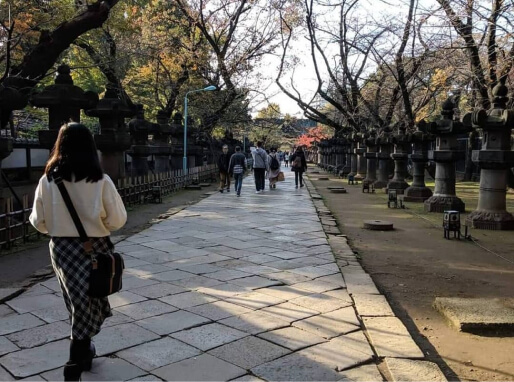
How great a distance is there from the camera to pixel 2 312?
14.1 feet

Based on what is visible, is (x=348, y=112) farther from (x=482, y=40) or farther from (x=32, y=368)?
(x=32, y=368)

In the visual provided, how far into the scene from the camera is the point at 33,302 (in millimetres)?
4582

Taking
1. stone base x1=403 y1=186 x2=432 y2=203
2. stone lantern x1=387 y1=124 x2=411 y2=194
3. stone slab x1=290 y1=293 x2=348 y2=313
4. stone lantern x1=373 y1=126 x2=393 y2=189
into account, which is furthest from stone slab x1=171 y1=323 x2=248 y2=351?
stone lantern x1=373 y1=126 x2=393 y2=189

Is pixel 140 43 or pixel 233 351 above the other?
pixel 140 43

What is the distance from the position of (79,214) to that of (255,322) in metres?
1.81

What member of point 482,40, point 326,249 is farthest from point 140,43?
point 326,249

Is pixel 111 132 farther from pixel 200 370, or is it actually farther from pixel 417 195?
pixel 200 370

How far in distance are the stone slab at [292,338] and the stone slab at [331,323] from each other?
0.09 meters

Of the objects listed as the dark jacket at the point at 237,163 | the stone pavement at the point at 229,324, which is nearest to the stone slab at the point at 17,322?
the stone pavement at the point at 229,324

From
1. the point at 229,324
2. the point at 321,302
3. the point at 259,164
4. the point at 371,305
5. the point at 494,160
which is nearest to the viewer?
the point at 229,324

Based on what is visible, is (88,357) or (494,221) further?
(494,221)

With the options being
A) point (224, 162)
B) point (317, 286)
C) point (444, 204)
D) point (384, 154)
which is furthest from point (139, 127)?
point (317, 286)

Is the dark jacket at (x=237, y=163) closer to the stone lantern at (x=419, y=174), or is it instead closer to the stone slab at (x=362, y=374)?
the stone lantern at (x=419, y=174)

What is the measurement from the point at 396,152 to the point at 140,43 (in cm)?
1125
